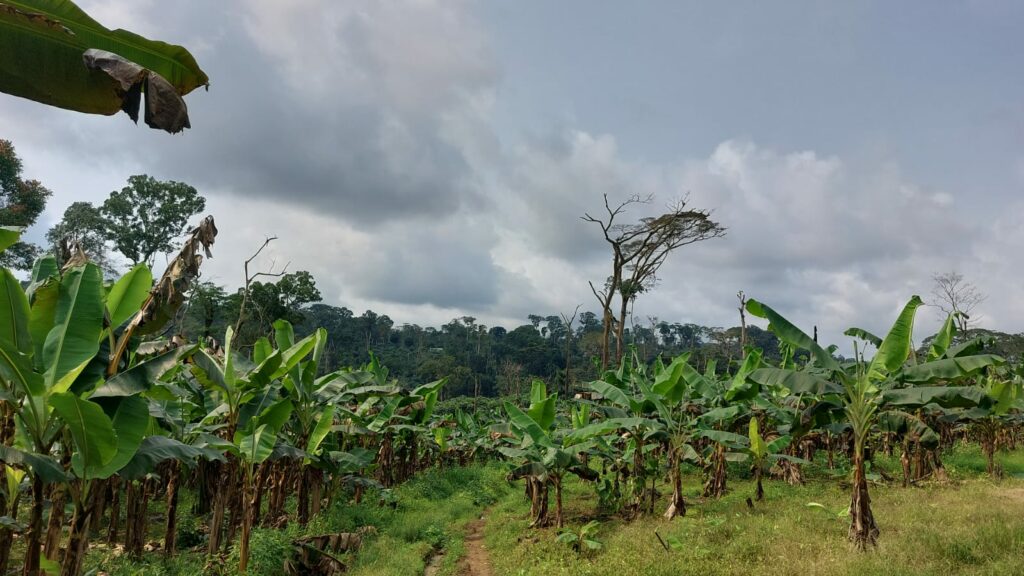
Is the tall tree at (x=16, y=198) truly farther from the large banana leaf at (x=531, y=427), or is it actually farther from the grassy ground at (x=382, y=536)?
the large banana leaf at (x=531, y=427)

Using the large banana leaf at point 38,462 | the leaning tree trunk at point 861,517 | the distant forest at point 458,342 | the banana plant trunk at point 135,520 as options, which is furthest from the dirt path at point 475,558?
the distant forest at point 458,342

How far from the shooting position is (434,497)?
1762 cm

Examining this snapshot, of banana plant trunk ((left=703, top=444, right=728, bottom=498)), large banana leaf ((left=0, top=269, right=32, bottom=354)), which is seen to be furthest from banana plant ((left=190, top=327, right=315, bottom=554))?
banana plant trunk ((left=703, top=444, right=728, bottom=498))

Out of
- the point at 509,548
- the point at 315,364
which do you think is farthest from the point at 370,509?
the point at 315,364

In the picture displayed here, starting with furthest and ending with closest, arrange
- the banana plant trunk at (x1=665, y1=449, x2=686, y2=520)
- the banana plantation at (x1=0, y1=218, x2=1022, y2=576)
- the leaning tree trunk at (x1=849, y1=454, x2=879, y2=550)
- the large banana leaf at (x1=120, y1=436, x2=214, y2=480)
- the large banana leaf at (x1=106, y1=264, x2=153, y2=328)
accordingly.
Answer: the banana plant trunk at (x1=665, y1=449, x2=686, y2=520)
the leaning tree trunk at (x1=849, y1=454, x2=879, y2=550)
the large banana leaf at (x1=106, y1=264, x2=153, y2=328)
the large banana leaf at (x1=120, y1=436, x2=214, y2=480)
the banana plantation at (x1=0, y1=218, x2=1022, y2=576)

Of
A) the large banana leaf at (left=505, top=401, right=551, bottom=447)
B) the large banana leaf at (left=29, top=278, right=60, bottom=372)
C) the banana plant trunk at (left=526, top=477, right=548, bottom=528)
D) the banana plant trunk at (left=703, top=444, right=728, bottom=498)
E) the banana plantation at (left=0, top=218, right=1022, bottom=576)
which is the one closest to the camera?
the banana plantation at (left=0, top=218, right=1022, bottom=576)

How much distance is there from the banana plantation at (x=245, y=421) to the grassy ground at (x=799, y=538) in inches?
20.0

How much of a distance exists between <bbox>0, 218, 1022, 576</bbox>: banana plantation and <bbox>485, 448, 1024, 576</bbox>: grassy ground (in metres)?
0.51

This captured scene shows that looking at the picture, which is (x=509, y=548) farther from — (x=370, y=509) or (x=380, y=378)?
(x=380, y=378)

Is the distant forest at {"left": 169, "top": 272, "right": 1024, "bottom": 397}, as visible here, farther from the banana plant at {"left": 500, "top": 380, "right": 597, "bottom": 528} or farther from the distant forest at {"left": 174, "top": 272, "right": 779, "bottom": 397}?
the banana plant at {"left": 500, "top": 380, "right": 597, "bottom": 528}

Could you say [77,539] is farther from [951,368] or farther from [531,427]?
[951,368]

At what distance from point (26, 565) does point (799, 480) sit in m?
16.4

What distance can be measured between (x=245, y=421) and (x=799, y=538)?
930 centimetres

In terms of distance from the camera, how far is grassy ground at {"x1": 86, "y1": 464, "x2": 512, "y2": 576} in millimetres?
8156
